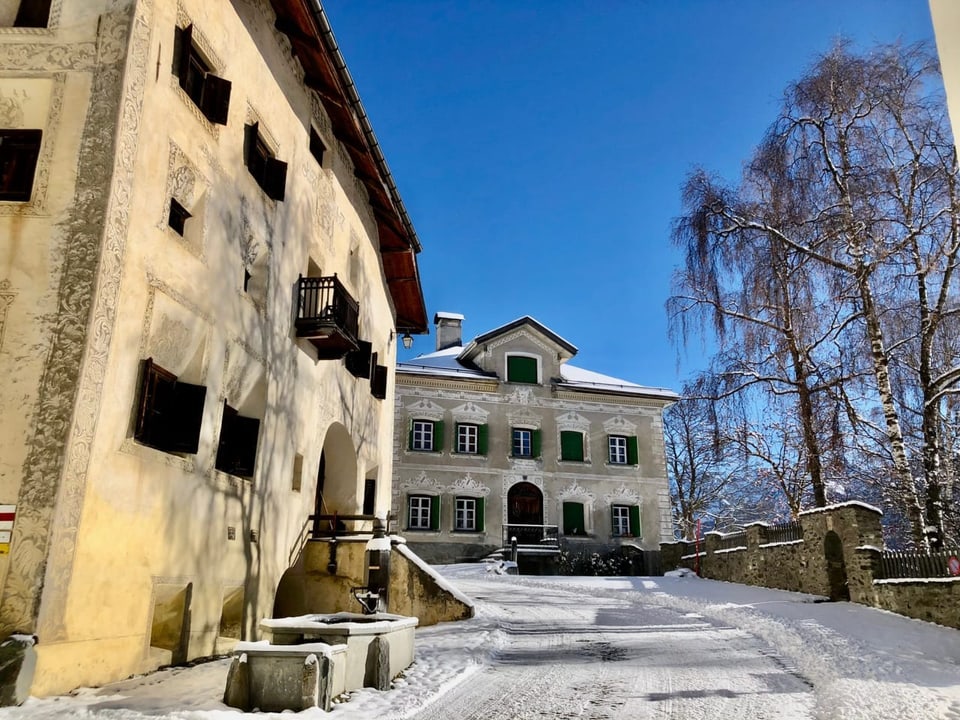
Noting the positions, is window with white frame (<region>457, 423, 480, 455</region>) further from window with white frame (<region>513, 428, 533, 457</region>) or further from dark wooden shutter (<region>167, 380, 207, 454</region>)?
dark wooden shutter (<region>167, 380, 207, 454</region>)

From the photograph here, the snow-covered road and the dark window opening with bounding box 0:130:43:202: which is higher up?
the dark window opening with bounding box 0:130:43:202

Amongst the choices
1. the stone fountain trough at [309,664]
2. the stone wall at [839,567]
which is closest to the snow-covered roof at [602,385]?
the stone wall at [839,567]

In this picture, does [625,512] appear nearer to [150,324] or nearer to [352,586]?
[352,586]

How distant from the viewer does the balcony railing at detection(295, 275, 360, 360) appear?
530 inches

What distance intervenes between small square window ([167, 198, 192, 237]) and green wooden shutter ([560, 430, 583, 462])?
24.5 meters

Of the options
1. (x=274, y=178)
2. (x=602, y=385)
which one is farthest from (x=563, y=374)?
(x=274, y=178)

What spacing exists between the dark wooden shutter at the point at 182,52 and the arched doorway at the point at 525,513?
23.9m

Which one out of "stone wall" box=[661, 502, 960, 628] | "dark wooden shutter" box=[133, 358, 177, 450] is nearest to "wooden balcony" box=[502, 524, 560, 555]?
"stone wall" box=[661, 502, 960, 628]

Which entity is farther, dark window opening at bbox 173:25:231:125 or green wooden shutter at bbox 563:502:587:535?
green wooden shutter at bbox 563:502:587:535

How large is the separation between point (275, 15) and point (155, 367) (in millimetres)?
7481

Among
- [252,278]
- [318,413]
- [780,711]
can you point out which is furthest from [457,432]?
[780,711]

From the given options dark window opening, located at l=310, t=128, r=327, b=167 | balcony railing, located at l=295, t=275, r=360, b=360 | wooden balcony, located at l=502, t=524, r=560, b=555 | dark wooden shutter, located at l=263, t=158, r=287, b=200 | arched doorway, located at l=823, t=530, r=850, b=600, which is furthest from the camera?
wooden balcony, located at l=502, t=524, r=560, b=555

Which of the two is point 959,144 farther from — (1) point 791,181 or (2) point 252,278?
(1) point 791,181

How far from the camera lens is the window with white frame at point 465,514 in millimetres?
30578
